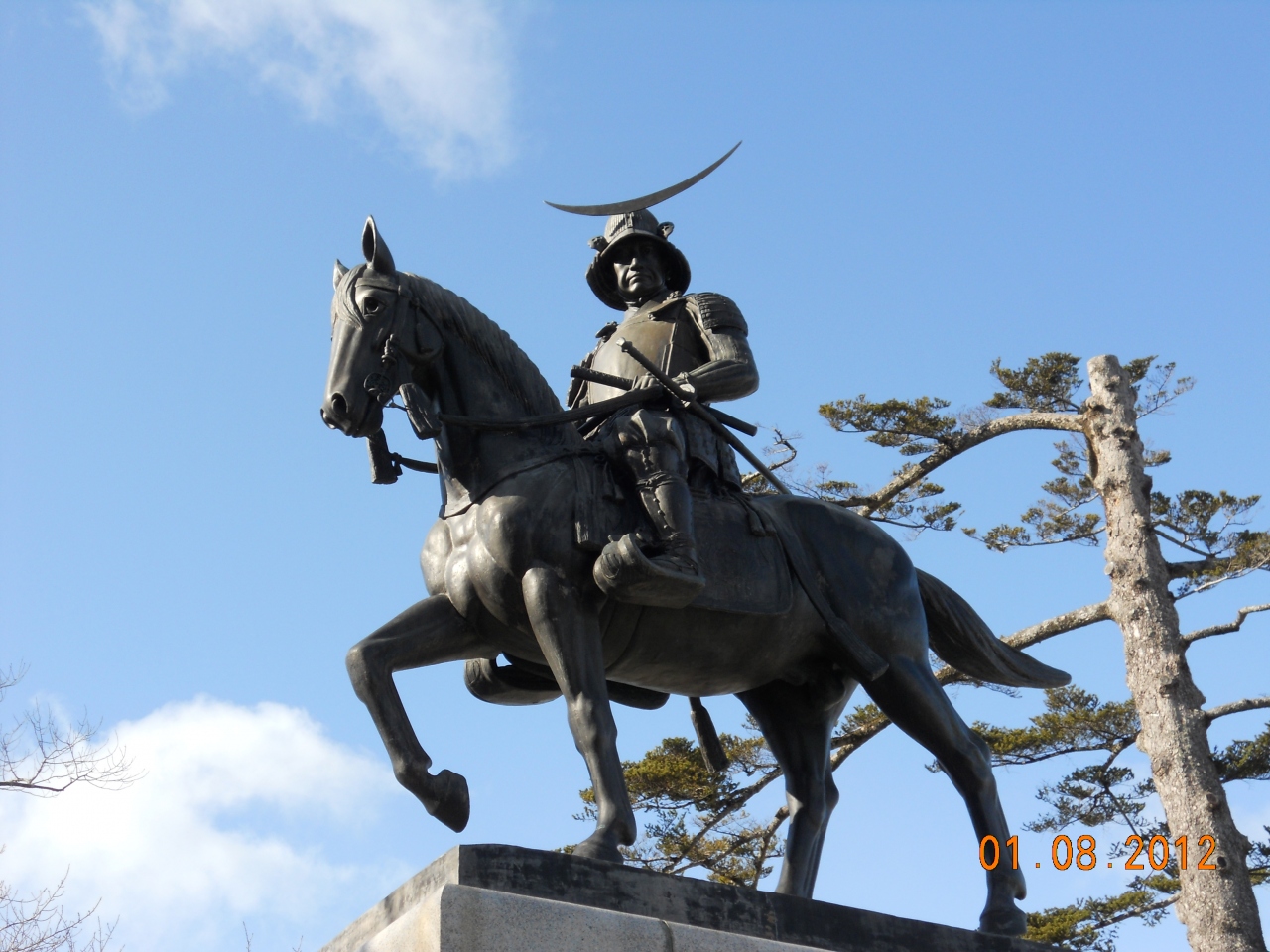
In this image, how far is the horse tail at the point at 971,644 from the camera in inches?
252

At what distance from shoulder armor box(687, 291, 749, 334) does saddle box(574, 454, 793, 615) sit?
2.47ft

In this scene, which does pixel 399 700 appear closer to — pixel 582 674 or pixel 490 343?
pixel 582 674

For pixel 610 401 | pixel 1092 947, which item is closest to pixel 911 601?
pixel 610 401

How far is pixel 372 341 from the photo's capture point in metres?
5.34

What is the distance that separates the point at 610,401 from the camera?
5.89 m

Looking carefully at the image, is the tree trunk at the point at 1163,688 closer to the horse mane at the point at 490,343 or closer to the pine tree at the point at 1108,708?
the pine tree at the point at 1108,708

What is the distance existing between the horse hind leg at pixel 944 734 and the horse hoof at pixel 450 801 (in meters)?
1.74

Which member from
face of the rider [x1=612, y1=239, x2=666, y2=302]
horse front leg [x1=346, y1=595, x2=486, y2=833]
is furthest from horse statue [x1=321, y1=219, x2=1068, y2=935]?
face of the rider [x1=612, y1=239, x2=666, y2=302]

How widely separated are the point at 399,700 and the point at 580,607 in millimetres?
714

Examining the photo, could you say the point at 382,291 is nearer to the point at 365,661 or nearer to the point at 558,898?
the point at 365,661

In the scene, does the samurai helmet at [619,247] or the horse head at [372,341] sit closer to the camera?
the horse head at [372,341]

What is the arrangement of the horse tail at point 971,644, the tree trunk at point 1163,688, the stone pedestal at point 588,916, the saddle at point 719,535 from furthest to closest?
the tree trunk at point 1163,688, the horse tail at point 971,644, the saddle at point 719,535, the stone pedestal at point 588,916

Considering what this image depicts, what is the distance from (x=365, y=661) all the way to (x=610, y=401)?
4.93ft

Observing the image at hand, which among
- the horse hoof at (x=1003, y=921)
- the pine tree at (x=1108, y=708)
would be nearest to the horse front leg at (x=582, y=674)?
the horse hoof at (x=1003, y=921)
